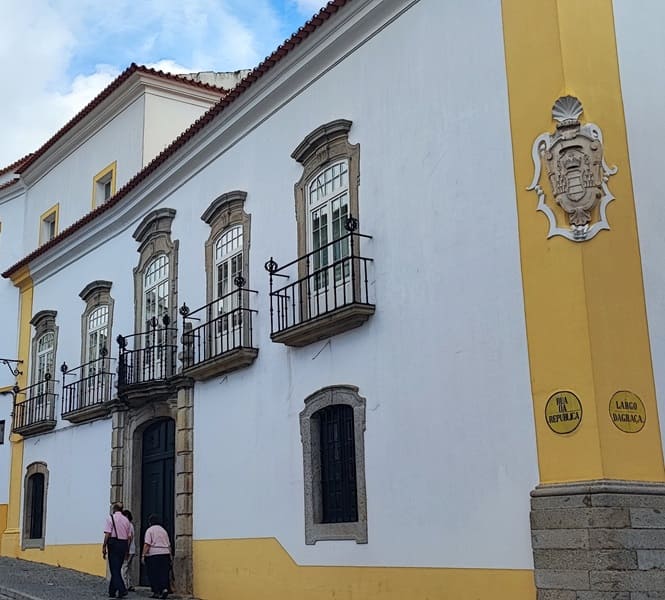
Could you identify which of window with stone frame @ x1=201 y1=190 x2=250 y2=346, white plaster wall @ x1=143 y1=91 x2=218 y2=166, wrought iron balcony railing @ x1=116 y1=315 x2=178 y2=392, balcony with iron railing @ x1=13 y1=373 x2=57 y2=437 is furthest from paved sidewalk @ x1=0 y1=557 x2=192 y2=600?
white plaster wall @ x1=143 y1=91 x2=218 y2=166

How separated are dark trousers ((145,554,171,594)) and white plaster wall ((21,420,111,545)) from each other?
125 inches

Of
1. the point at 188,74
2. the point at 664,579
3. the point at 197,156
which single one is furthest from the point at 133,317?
the point at 664,579

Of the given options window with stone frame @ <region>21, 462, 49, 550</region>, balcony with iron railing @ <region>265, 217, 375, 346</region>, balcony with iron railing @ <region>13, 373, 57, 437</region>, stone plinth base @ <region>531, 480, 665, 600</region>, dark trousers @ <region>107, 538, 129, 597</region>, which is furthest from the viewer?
balcony with iron railing @ <region>13, 373, 57, 437</region>

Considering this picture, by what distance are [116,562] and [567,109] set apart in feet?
28.5

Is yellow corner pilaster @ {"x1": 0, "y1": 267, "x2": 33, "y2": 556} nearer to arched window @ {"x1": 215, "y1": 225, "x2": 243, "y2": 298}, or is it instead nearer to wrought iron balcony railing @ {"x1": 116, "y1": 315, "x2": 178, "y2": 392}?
wrought iron balcony railing @ {"x1": 116, "y1": 315, "x2": 178, "y2": 392}

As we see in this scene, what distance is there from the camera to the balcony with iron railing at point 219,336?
12.3 m

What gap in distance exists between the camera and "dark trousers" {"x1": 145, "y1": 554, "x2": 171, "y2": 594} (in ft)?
41.4

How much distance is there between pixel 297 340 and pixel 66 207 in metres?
11.4

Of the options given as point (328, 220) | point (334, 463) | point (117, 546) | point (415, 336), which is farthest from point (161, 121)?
point (415, 336)

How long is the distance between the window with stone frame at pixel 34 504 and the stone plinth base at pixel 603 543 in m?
12.6

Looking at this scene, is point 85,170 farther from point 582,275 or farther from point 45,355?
point 582,275

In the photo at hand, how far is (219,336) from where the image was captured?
1308 cm

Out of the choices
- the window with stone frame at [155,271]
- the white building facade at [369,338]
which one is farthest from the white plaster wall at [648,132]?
the window with stone frame at [155,271]

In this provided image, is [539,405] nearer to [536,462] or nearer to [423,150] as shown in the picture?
[536,462]
